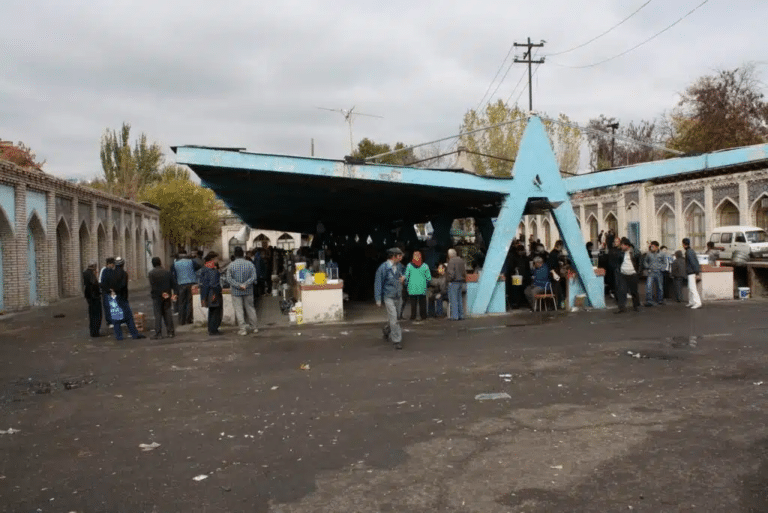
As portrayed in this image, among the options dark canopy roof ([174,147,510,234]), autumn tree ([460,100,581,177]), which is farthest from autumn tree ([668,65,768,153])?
A: dark canopy roof ([174,147,510,234])

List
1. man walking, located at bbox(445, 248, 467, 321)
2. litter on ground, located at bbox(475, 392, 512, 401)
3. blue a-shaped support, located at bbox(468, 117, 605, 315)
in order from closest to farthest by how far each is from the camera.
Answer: litter on ground, located at bbox(475, 392, 512, 401) < man walking, located at bbox(445, 248, 467, 321) < blue a-shaped support, located at bbox(468, 117, 605, 315)

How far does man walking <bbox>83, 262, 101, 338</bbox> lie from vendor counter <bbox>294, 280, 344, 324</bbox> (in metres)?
4.24

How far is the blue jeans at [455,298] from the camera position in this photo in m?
14.5

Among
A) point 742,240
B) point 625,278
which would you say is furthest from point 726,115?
point 625,278

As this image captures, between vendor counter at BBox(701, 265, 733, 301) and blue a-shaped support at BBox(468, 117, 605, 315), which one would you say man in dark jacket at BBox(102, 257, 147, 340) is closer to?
blue a-shaped support at BBox(468, 117, 605, 315)

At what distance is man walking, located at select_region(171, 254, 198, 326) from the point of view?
1483 cm

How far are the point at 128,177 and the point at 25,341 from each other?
140 ft

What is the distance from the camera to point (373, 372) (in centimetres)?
A: 897

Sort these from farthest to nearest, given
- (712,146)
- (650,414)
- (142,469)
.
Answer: (712,146) < (650,414) < (142,469)

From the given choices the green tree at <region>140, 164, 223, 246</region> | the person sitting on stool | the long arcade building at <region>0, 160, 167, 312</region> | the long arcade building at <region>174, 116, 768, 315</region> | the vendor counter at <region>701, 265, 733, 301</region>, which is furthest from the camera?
the green tree at <region>140, 164, 223, 246</region>

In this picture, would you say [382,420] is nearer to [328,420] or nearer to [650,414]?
[328,420]

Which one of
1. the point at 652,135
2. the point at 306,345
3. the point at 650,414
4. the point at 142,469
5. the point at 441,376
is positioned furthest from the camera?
the point at 652,135

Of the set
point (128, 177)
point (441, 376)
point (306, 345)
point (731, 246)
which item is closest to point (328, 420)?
point (441, 376)

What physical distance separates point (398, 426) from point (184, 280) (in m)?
9.83
